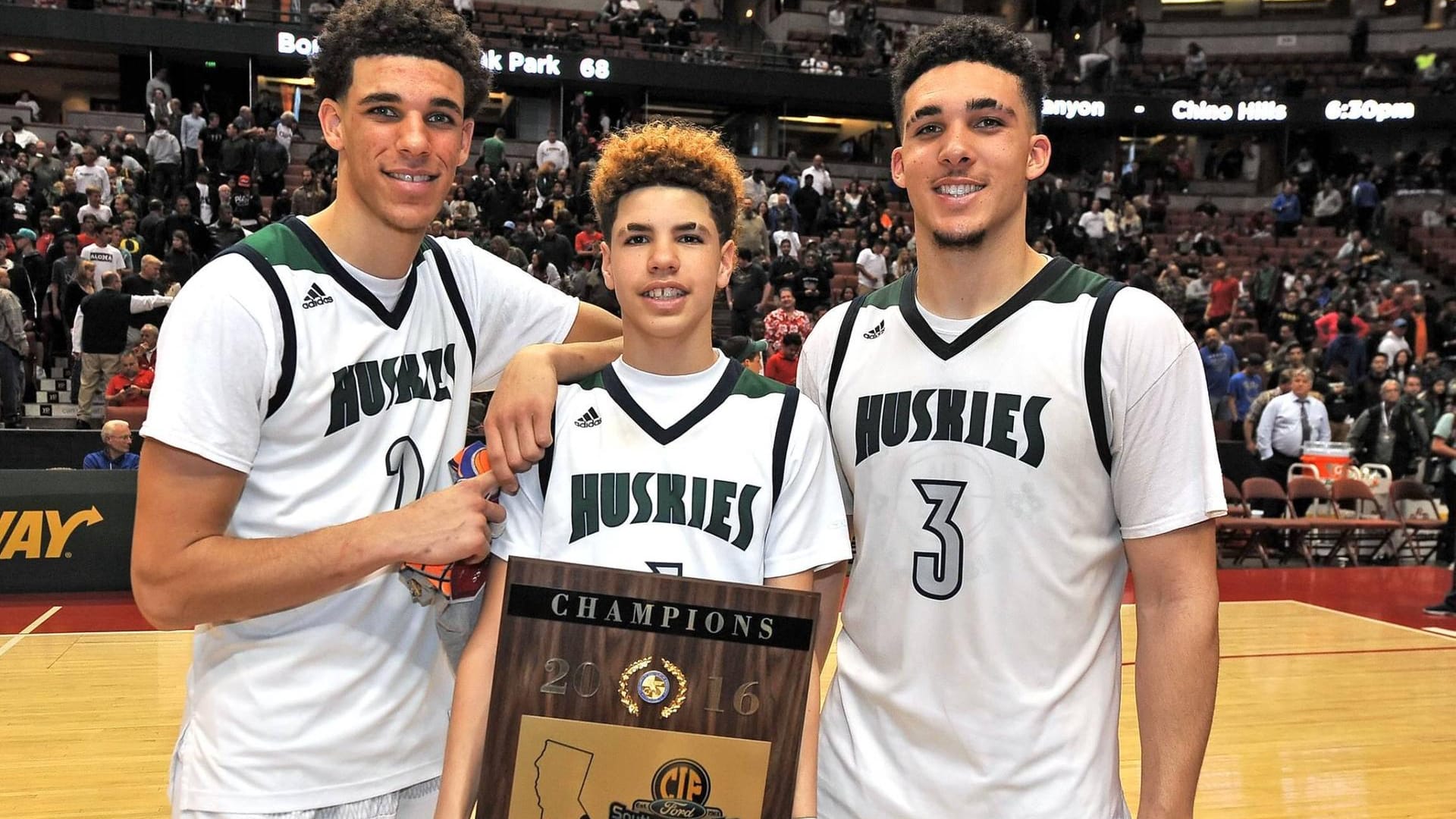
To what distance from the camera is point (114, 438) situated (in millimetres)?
8688

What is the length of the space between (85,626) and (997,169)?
718 centimetres

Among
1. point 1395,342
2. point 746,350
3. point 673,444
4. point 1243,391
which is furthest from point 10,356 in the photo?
point 1395,342

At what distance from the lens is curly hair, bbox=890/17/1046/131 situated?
2.06 metres

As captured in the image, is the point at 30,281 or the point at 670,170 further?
the point at 30,281

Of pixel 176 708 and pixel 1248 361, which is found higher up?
pixel 1248 361

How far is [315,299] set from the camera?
1979 millimetres

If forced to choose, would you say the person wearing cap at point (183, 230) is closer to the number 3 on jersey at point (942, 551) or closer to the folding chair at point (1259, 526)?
the folding chair at point (1259, 526)

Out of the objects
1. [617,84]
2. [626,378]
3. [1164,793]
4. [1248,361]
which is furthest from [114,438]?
[617,84]

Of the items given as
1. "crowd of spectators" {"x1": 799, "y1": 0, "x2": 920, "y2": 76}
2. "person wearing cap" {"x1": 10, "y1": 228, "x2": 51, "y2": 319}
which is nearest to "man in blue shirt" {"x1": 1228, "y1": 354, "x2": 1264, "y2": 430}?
"person wearing cap" {"x1": 10, "y1": 228, "x2": 51, "y2": 319}

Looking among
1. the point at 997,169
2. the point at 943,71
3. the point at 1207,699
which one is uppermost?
the point at 943,71

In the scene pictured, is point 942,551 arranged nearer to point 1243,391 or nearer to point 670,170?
point 670,170

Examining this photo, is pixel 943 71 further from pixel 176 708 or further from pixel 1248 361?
pixel 1248 361

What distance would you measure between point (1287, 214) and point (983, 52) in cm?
2649

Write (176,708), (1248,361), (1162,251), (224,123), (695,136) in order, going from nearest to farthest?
(695,136) → (176,708) → (1248,361) → (224,123) → (1162,251)
